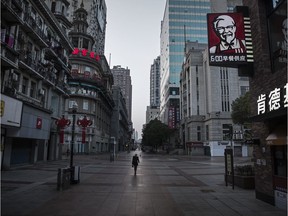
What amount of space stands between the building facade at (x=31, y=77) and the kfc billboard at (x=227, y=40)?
11712mm

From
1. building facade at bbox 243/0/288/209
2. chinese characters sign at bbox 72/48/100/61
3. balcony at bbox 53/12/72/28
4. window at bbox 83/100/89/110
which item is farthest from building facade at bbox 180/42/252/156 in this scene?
building facade at bbox 243/0/288/209

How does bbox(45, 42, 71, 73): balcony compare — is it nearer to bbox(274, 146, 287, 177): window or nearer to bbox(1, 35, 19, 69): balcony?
bbox(1, 35, 19, 69): balcony

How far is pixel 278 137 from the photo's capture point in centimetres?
880

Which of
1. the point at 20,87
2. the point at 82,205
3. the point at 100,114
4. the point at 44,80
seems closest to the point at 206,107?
the point at 100,114

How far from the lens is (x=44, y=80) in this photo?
28625mm

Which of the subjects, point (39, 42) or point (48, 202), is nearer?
point (48, 202)

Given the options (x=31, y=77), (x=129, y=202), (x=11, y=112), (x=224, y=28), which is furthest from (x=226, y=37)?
(x=31, y=77)

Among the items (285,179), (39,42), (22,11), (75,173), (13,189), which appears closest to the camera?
(285,179)

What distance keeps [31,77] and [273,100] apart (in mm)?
23984

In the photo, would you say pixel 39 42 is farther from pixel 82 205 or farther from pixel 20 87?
pixel 82 205

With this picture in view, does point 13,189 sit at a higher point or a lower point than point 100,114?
lower

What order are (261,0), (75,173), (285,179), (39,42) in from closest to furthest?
(285,179), (261,0), (75,173), (39,42)

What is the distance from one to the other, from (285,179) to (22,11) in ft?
79.4

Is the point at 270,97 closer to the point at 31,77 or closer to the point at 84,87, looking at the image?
the point at 31,77
